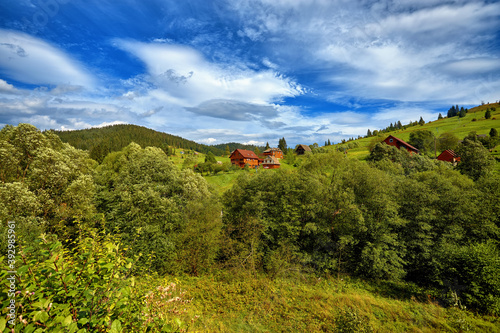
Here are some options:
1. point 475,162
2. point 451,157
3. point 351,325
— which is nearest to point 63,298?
point 351,325

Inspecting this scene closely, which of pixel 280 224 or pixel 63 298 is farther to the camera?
pixel 280 224

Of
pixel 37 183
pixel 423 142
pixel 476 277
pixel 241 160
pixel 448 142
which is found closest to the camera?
pixel 476 277

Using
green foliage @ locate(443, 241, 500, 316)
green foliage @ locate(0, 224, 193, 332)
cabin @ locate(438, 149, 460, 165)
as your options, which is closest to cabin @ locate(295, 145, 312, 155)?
cabin @ locate(438, 149, 460, 165)

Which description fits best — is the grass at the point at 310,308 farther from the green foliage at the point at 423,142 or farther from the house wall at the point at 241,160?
the house wall at the point at 241,160

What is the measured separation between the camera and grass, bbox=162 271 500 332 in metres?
14.3

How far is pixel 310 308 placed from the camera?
1686cm

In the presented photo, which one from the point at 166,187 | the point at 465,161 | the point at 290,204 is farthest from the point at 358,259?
the point at 465,161

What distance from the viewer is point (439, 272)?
19.6m

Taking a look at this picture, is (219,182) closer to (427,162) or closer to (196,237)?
(196,237)

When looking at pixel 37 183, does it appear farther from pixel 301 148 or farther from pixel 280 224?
pixel 301 148

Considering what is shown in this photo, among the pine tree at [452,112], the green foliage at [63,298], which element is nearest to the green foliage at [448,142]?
the pine tree at [452,112]

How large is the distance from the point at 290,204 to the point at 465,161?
43994 mm

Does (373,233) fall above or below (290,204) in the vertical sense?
below

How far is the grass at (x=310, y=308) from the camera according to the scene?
1428cm
